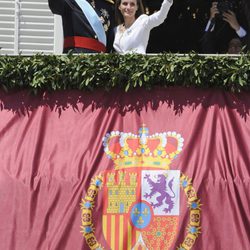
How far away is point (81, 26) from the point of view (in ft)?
24.6

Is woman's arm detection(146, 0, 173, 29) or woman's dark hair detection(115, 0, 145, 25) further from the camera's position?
woman's dark hair detection(115, 0, 145, 25)

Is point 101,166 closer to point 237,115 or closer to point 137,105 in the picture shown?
point 137,105

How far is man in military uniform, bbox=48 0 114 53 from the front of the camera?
7387 millimetres

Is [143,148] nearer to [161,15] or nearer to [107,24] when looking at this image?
[161,15]

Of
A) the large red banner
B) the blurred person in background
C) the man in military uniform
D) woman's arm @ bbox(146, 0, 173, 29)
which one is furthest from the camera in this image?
the blurred person in background

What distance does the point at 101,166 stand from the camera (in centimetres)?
670

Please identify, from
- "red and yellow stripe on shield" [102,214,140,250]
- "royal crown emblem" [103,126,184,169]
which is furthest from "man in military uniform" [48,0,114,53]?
"red and yellow stripe on shield" [102,214,140,250]

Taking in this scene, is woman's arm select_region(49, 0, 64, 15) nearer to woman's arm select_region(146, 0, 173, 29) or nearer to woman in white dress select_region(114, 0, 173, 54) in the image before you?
woman in white dress select_region(114, 0, 173, 54)

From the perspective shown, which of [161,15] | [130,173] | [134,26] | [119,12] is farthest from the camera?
[119,12]

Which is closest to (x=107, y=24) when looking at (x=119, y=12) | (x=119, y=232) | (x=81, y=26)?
(x=119, y=12)

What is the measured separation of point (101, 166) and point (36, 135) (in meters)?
0.68

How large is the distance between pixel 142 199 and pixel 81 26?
6.37ft

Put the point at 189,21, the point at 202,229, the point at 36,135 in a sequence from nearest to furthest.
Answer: the point at 202,229
the point at 36,135
the point at 189,21

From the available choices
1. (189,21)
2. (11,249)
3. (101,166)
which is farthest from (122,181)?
(189,21)
